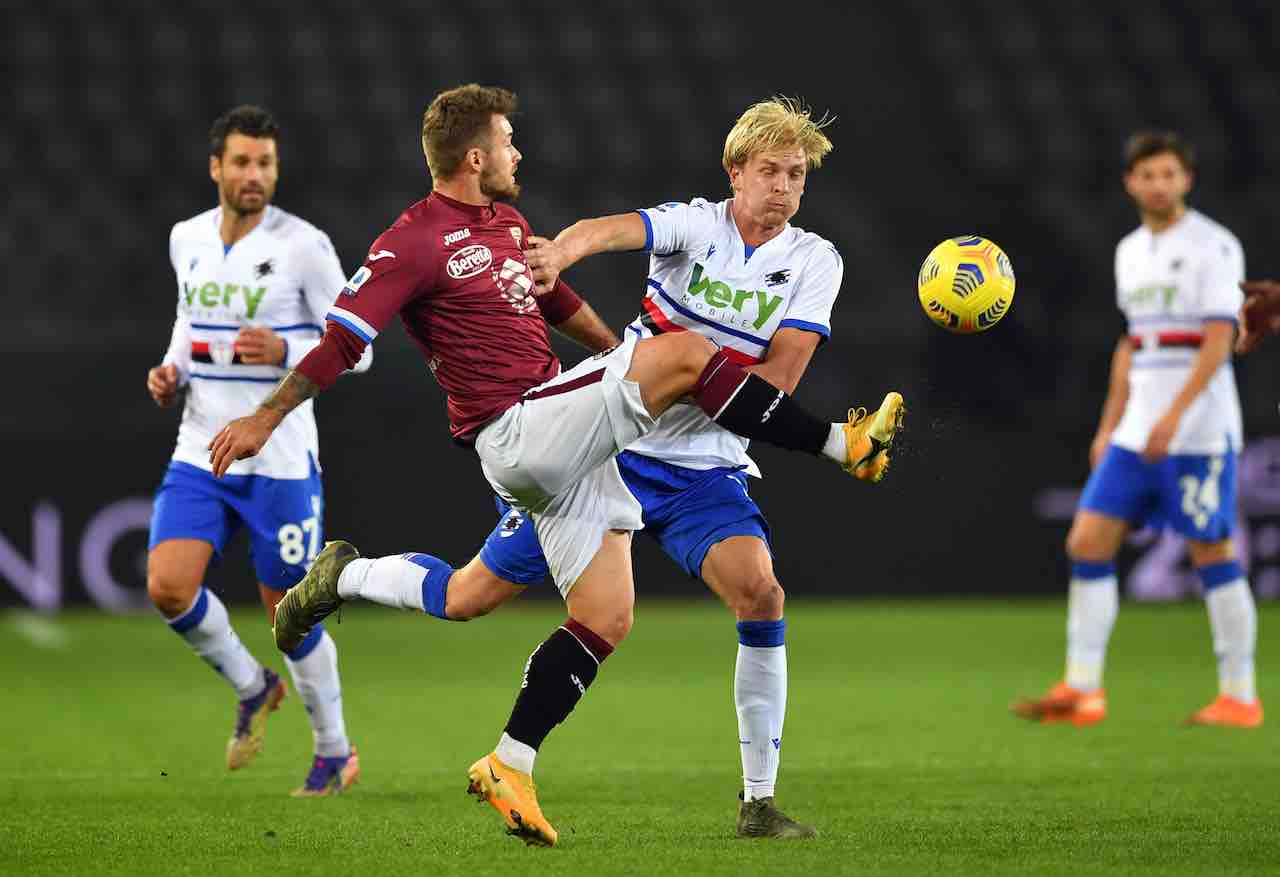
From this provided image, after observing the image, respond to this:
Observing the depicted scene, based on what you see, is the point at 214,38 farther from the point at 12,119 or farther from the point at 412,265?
the point at 412,265

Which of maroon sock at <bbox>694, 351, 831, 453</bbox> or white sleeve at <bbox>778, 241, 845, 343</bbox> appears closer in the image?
maroon sock at <bbox>694, 351, 831, 453</bbox>

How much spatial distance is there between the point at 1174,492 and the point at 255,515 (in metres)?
3.95

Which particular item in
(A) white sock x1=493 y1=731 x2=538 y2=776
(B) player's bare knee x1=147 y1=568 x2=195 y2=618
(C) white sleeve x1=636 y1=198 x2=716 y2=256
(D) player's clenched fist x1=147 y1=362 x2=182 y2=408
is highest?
(C) white sleeve x1=636 y1=198 x2=716 y2=256

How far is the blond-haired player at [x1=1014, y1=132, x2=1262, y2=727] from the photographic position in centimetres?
771

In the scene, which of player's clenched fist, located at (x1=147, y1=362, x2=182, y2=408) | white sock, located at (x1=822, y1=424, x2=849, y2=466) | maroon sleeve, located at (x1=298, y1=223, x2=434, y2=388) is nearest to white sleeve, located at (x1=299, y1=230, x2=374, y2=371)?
player's clenched fist, located at (x1=147, y1=362, x2=182, y2=408)

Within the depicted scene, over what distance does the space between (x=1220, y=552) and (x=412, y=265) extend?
14.9ft

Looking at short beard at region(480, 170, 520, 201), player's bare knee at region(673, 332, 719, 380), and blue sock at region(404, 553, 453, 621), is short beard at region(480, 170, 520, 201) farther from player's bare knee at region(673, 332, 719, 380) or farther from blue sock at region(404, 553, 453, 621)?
blue sock at region(404, 553, 453, 621)

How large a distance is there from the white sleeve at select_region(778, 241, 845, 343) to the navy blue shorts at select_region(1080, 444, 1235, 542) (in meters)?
3.12

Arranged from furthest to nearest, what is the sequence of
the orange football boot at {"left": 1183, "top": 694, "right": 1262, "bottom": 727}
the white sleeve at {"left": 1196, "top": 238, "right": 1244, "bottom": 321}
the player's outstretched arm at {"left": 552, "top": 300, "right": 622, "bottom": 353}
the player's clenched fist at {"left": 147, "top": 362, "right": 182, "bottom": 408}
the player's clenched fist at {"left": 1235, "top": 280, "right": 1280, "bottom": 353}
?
the white sleeve at {"left": 1196, "top": 238, "right": 1244, "bottom": 321} → the orange football boot at {"left": 1183, "top": 694, "right": 1262, "bottom": 727} → the player's clenched fist at {"left": 1235, "top": 280, "right": 1280, "bottom": 353} → the player's clenched fist at {"left": 147, "top": 362, "right": 182, "bottom": 408} → the player's outstretched arm at {"left": 552, "top": 300, "right": 622, "bottom": 353}

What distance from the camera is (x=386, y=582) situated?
512 centimetres

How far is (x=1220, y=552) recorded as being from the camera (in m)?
7.85

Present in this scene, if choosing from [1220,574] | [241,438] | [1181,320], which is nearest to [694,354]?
[241,438]

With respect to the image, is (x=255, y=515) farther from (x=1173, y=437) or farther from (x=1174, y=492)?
(x=1174, y=492)

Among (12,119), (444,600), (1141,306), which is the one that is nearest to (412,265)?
(444,600)
